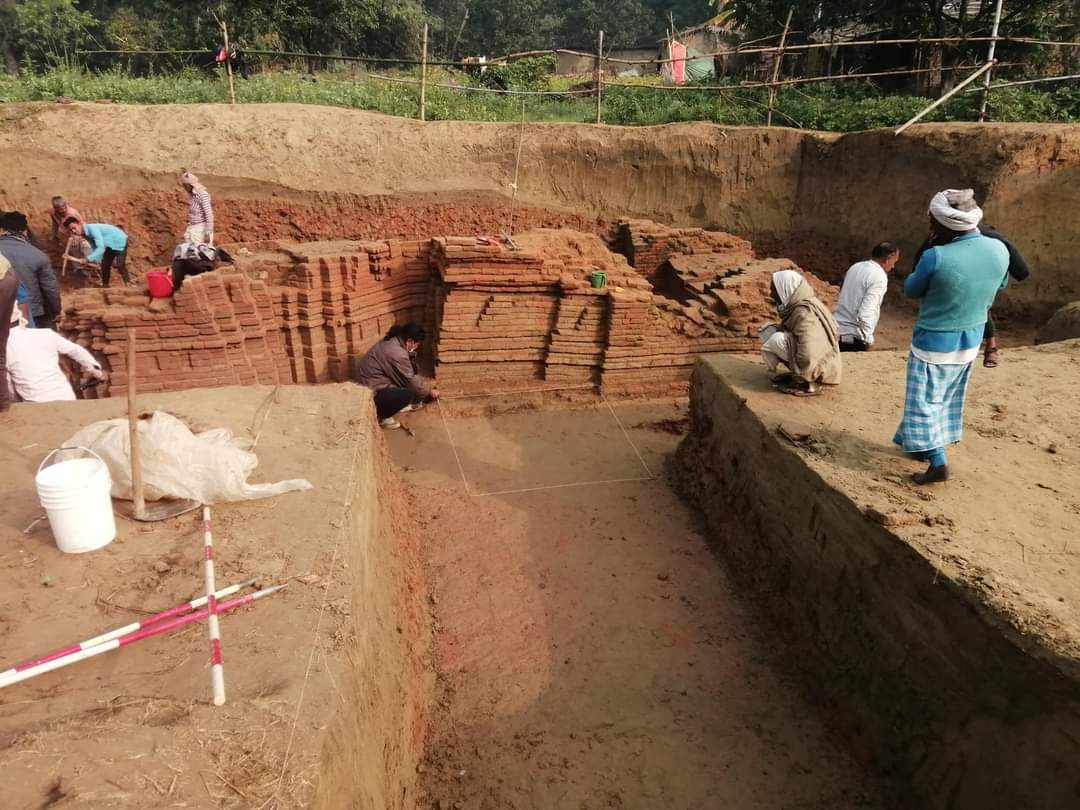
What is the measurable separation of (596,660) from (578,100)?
13594 mm

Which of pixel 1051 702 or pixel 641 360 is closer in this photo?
pixel 1051 702

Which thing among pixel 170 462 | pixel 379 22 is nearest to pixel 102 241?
pixel 170 462

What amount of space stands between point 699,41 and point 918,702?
3378 centimetres

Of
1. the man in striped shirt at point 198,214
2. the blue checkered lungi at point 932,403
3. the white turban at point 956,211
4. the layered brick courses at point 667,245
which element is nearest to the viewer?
the white turban at point 956,211

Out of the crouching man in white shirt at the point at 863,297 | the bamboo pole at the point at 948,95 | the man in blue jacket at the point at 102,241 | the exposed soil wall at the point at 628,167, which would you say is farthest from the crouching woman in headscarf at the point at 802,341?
the man in blue jacket at the point at 102,241

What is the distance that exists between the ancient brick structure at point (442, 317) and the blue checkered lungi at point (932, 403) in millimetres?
3797

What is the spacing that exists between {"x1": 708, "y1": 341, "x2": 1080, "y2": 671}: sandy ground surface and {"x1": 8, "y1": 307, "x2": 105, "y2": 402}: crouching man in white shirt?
4.89 meters

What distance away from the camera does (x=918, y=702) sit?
3.01m

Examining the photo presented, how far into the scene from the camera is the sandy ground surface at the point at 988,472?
2844 mm

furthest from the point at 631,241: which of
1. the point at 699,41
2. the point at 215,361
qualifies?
the point at 699,41

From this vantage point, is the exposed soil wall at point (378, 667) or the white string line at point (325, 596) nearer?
the white string line at point (325, 596)

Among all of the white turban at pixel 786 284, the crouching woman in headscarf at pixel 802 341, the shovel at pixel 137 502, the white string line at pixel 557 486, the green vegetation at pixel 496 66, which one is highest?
the green vegetation at pixel 496 66

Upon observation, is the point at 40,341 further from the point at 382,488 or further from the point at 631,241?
the point at 631,241

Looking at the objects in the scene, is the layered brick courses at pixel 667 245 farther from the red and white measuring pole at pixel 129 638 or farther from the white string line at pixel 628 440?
the red and white measuring pole at pixel 129 638
